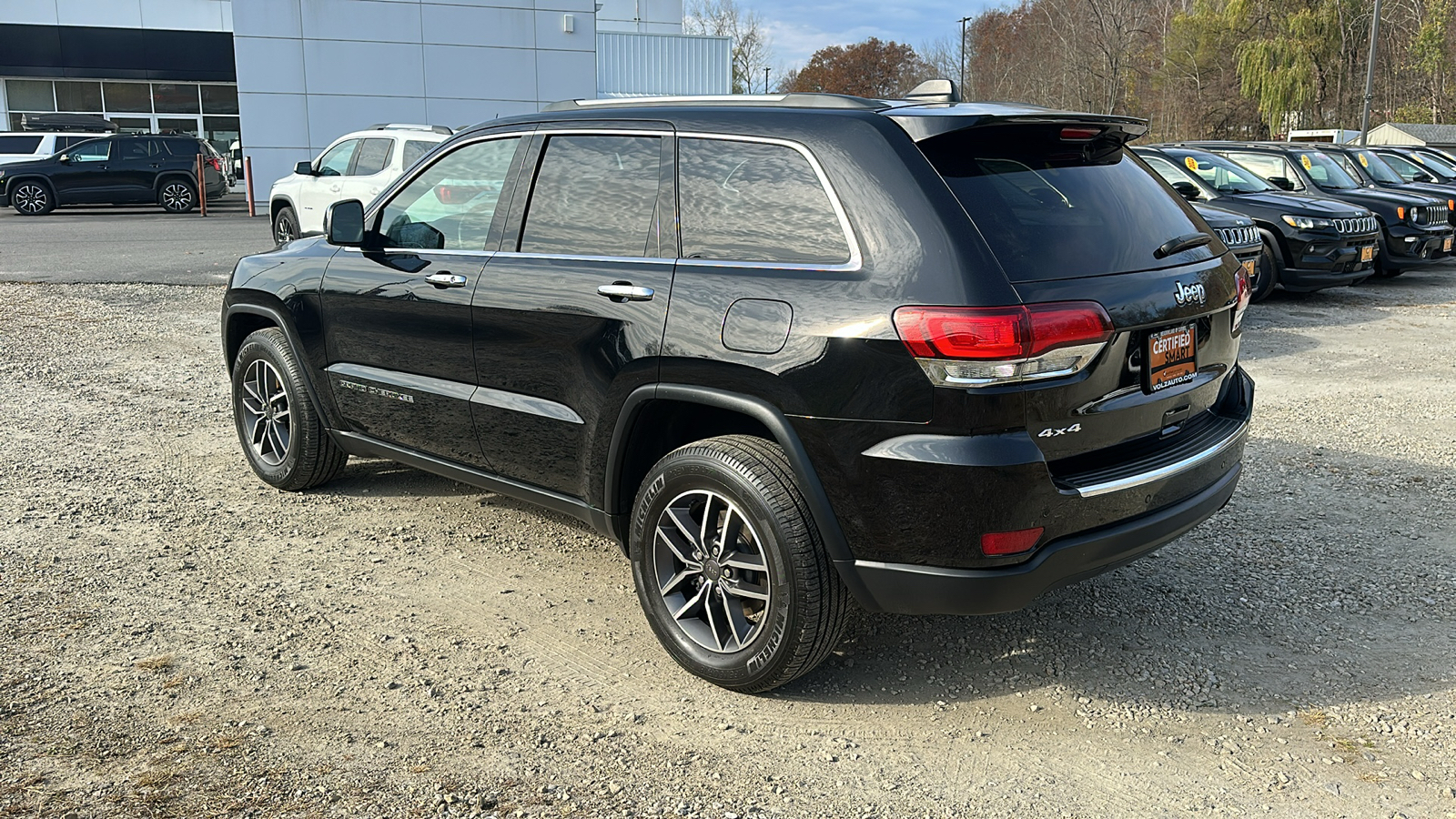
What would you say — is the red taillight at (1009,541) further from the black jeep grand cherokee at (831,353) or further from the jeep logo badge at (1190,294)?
the jeep logo badge at (1190,294)

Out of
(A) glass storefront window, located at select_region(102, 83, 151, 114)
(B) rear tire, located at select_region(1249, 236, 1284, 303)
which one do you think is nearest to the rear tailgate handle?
(B) rear tire, located at select_region(1249, 236, 1284, 303)

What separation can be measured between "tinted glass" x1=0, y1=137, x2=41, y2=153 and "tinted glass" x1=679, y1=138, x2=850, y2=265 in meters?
27.7

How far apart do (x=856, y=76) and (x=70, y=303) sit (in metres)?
74.6

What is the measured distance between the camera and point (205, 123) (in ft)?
121

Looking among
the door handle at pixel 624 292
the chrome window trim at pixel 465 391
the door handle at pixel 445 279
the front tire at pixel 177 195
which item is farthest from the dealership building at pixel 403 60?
the door handle at pixel 624 292

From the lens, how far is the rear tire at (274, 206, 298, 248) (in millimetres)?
15320

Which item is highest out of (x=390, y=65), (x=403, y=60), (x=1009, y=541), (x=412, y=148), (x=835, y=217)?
(x=403, y=60)

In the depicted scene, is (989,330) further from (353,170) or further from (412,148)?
(353,170)

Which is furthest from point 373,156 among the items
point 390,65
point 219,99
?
point 219,99

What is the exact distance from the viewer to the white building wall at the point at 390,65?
26766 millimetres

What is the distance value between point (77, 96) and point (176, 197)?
13194 millimetres

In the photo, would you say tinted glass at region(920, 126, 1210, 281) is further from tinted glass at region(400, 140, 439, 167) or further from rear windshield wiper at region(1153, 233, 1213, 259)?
tinted glass at region(400, 140, 439, 167)

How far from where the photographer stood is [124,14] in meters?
34.9

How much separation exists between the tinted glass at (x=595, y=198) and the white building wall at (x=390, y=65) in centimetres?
2422
